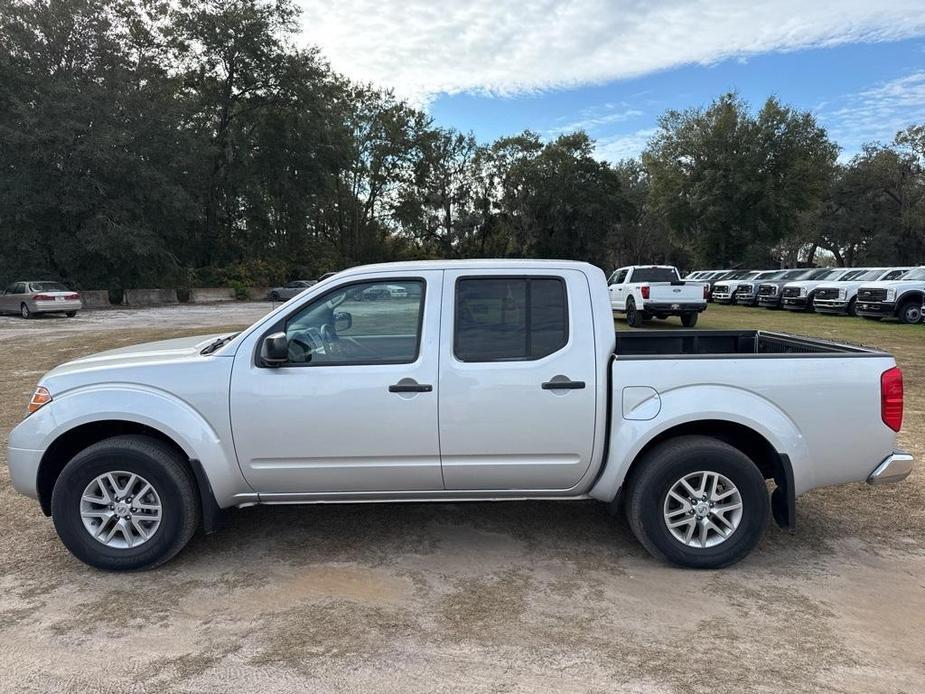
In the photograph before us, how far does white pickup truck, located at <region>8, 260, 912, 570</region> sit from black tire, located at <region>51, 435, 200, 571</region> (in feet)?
0.04

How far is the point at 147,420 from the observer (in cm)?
364

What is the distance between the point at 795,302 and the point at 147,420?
84.8 ft

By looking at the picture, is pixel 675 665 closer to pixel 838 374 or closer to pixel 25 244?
pixel 838 374

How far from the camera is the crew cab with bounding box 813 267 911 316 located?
21.7m

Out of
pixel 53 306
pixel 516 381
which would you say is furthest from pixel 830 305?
pixel 53 306

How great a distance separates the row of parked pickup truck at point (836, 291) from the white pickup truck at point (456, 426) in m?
15.2

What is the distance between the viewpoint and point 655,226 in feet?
209

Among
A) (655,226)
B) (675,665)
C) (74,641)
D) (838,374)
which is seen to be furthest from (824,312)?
(655,226)

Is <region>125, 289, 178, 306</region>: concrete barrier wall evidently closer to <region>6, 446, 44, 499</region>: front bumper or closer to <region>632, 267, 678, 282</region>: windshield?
<region>632, 267, 678, 282</region>: windshield

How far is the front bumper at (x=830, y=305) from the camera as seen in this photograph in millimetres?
21938

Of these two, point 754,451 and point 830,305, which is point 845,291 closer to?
point 830,305

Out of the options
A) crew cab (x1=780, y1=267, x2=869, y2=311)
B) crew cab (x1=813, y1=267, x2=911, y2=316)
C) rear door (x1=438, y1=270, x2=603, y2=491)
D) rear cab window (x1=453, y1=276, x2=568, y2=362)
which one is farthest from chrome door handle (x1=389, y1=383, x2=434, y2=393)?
crew cab (x1=780, y1=267, x2=869, y2=311)

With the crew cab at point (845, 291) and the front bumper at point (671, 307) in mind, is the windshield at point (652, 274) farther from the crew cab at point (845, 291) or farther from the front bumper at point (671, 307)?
the crew cab at point (845, 291)

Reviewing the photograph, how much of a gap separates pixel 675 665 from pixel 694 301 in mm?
15529
